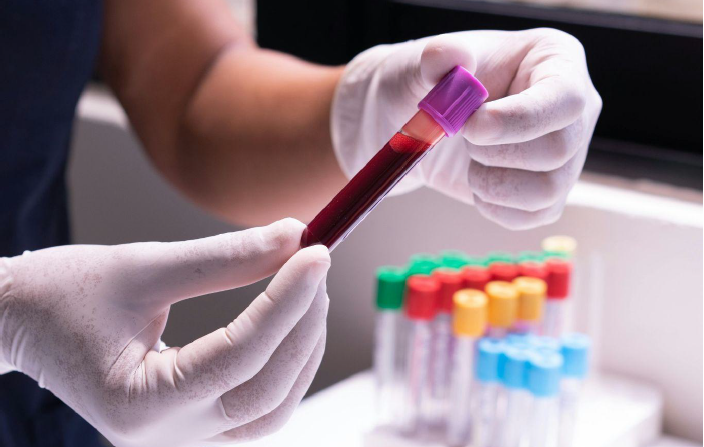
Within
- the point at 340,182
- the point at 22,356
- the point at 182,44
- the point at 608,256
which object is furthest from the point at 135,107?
the point at 608,256

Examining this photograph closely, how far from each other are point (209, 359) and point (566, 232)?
2.17 ft

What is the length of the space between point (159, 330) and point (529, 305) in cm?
48

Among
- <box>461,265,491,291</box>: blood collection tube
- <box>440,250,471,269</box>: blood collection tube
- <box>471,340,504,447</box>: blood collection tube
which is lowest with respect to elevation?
<box>471,340,504,447</box>: blood collection tube

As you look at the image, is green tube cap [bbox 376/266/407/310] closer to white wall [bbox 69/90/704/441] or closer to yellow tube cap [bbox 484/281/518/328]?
yellow tube cap [bbox 484/281/518/328]

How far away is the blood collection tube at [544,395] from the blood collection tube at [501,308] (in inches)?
2.4

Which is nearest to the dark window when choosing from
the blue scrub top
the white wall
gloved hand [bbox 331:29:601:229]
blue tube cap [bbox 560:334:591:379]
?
the white wall

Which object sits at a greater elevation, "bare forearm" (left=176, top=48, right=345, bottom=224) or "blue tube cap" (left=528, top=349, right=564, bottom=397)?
"bare forearm" (left=176, top=48, right=345, bottom=224)

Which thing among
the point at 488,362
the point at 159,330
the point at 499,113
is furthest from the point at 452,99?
the point at 488,362

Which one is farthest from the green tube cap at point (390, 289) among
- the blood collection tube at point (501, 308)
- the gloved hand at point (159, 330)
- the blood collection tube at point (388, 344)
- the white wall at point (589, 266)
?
the gloved hand at point (159, 330)

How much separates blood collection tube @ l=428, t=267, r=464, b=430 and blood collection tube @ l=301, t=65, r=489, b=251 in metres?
0.39

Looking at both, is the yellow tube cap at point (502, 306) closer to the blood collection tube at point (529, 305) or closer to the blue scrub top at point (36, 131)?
the blood collection tube at point (529, 305)

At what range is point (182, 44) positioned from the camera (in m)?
1.02

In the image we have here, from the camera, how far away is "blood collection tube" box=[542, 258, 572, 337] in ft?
3.15

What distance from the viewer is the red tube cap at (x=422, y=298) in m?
0.93
